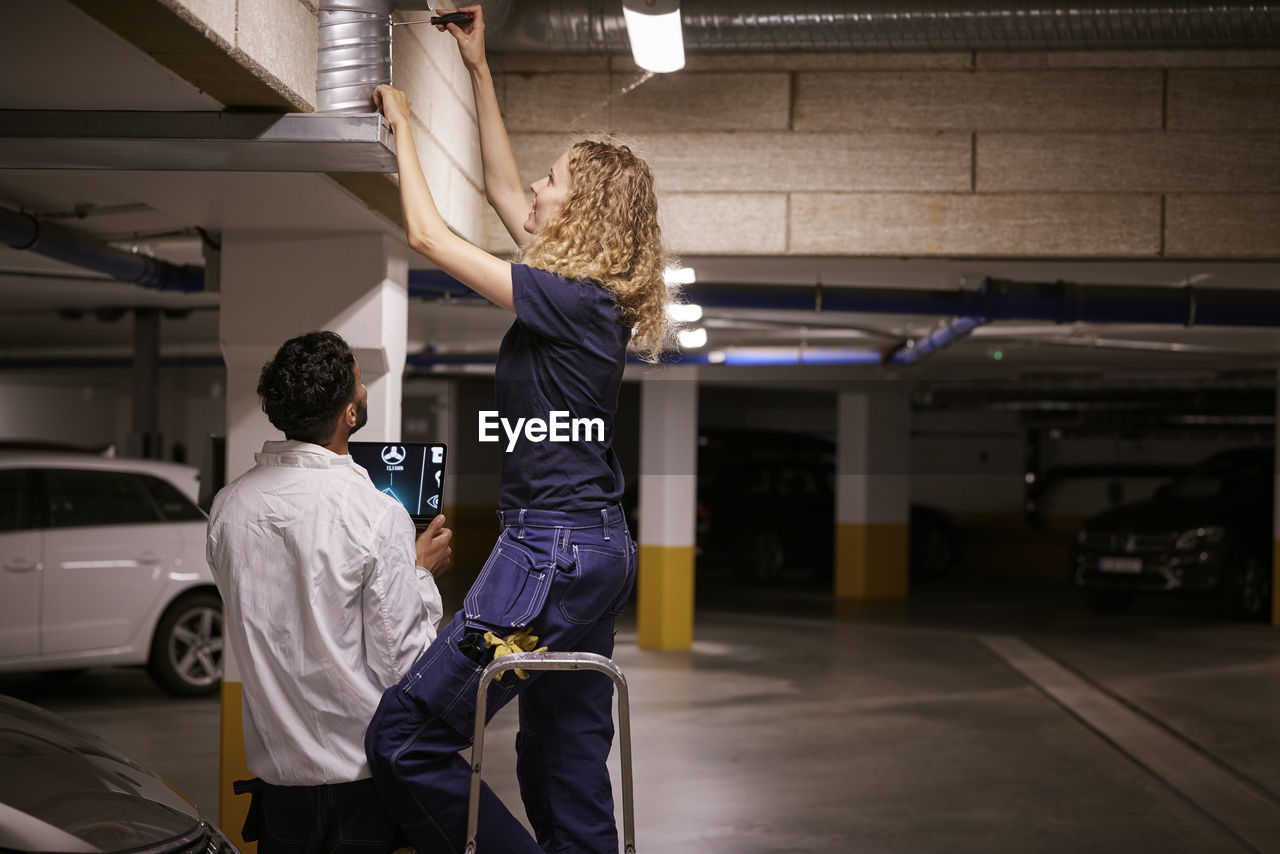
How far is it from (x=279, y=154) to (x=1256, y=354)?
895 cm

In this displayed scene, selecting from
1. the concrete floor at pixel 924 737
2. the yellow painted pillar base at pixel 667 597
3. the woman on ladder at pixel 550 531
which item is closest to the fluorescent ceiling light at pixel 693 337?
the concrete floor at pixel 924 737

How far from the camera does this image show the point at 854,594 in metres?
11.8

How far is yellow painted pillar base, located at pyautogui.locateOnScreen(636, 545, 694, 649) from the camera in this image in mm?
8383

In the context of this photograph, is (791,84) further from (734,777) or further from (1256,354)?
(1256,354)

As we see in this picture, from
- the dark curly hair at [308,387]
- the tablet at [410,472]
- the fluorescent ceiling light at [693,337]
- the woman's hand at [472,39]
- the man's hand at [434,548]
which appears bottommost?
the man's hand at [434,548]

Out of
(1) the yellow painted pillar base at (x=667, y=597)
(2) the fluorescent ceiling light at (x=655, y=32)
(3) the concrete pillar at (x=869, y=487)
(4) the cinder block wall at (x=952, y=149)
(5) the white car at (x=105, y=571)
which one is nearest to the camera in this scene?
(2) the fluorescent ceiling light at (x=655, y=32)

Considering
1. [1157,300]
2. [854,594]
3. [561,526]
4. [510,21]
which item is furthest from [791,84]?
[854,594]

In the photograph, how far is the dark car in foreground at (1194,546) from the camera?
9531mm

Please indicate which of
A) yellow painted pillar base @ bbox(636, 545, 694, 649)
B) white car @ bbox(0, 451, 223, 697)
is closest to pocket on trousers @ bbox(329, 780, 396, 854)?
white car @ bbox(0, 451, 223, 697)

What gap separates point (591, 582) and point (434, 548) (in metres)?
0.41

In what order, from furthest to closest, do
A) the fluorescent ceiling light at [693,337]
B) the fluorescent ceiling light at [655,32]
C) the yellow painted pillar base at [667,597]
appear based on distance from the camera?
the yellow painted pillar base at [667,597] → the fluorescent ceiling light at [693,337] → the fluorescent ceiling light at [655,32]

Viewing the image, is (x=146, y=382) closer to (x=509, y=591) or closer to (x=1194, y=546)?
(x=509, y=591)

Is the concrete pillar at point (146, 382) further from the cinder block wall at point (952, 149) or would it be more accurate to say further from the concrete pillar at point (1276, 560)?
the concrete pillar at point (1276, 560)

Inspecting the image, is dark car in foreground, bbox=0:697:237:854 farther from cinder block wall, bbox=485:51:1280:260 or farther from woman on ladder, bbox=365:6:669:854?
cinder block wall, bbox=485:51:1280:260
